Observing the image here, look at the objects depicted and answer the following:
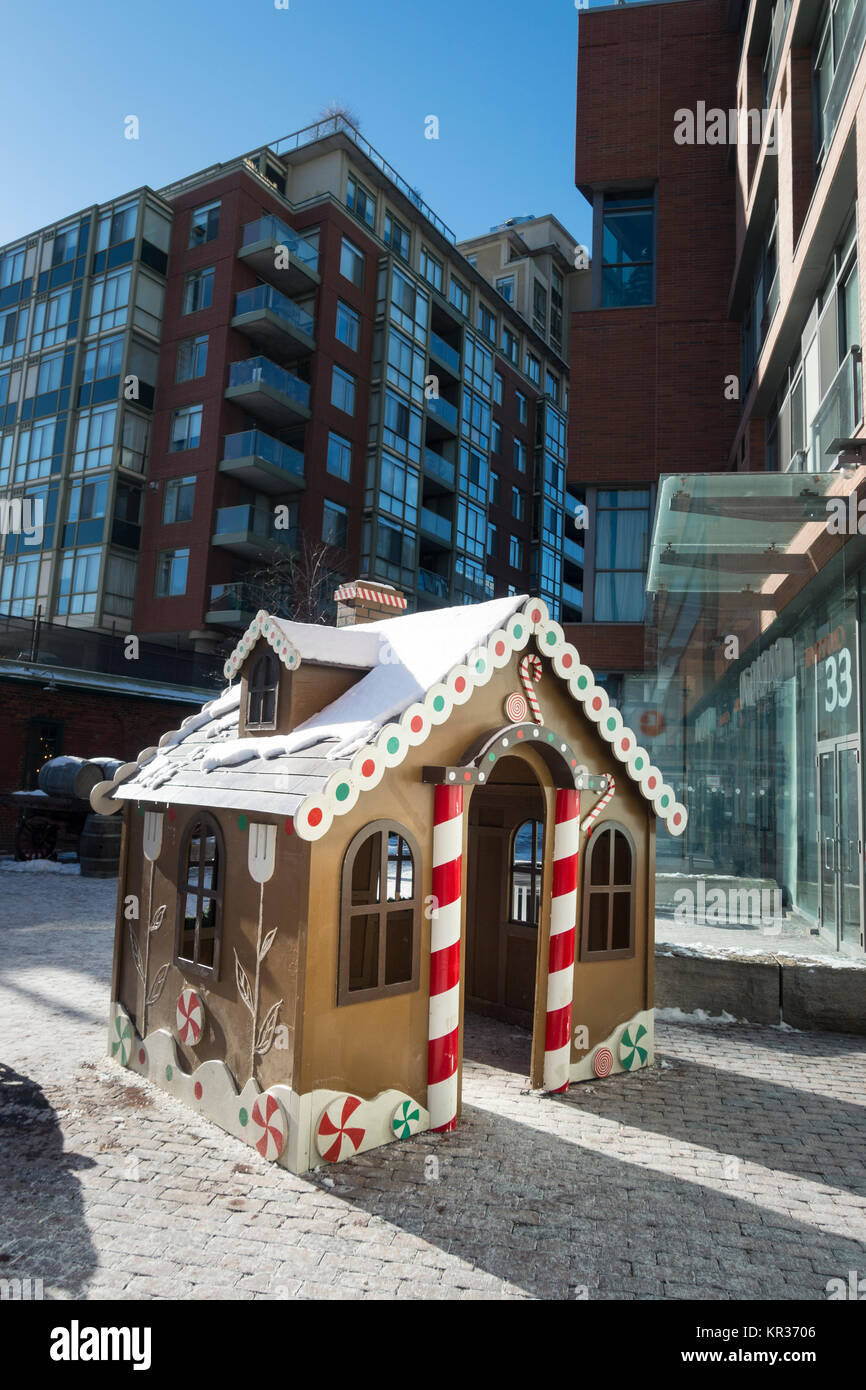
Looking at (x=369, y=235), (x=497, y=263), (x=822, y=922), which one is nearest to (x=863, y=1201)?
(x=822, y=922)

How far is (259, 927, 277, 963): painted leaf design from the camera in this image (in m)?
5.34

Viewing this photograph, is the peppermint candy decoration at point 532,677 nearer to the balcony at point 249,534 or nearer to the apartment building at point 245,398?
the apartment building at point 245,398

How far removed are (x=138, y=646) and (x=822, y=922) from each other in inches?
788

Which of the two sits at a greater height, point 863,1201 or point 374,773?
point 374,773

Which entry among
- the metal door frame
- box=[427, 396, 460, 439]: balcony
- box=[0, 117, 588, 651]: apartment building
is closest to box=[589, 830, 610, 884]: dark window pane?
the metal door frame

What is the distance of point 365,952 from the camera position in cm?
652

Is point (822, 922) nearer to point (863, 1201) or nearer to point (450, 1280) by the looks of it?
point (863, 1201)

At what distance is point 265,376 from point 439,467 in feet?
36.2

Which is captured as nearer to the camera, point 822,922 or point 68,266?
point 822,922

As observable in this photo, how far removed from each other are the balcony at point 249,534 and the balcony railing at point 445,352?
12783 millimetres

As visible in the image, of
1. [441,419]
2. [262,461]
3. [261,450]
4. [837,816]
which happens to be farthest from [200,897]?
[441,419]

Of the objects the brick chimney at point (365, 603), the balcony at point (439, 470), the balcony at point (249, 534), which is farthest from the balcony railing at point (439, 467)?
the brick chimney at point (365, 603)

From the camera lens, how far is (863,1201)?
499 centimetres
